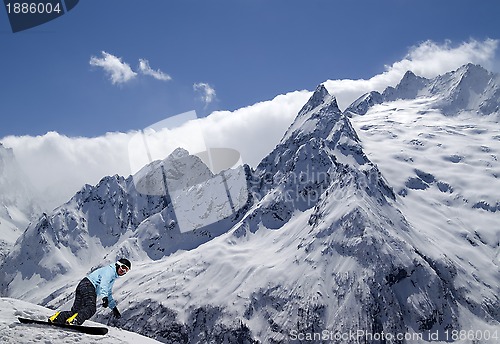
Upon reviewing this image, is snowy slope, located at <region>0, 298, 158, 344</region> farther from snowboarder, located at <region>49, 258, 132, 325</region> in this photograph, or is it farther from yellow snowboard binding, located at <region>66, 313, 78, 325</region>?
snowboarder, located at <region>49, 258, 132, 325</region>

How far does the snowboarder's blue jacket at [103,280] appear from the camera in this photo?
62.6 ft

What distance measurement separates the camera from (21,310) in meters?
20.6

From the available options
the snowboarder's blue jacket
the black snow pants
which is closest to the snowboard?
the black snow pants

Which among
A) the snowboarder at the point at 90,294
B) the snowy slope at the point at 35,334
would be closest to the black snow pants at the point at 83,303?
the snowboarder at the point at 90,294

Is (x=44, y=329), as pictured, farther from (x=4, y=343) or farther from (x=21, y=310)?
(x=21, y=310)

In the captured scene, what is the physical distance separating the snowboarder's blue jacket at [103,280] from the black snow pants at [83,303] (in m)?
0.33

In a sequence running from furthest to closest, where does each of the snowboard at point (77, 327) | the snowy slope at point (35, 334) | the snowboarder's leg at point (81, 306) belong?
the snowboarder's leg at point (81, 306) → the snowboard at point (77, 327) → the snowy slope at point (35, 334)

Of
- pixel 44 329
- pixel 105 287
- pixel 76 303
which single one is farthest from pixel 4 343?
pixel 105 287

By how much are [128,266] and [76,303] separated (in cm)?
255

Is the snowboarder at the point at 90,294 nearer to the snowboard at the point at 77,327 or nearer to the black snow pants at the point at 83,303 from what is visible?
the black snow pants at the point at 83,303

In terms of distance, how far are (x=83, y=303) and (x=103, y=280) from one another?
4.11 ft

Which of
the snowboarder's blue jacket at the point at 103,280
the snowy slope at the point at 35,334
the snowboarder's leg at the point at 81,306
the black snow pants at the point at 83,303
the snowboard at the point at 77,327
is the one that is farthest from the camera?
the snowboarder's blue jacket at the point at 103,280

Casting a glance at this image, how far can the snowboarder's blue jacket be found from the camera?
19094mm

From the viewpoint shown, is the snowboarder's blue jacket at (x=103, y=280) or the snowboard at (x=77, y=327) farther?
the snowboarder's blue jacket at (x=103, y=280)
